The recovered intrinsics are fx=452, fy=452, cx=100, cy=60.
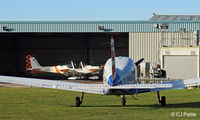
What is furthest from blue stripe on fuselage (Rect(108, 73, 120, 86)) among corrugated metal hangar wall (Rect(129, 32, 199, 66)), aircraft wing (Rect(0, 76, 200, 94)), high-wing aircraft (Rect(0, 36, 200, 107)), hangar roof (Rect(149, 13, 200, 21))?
hangar roof (Rect(149, 13, 200, 21))

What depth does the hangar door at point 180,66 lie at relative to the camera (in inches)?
1934

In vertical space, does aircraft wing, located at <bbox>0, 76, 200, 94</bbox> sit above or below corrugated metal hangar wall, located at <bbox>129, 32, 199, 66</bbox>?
below

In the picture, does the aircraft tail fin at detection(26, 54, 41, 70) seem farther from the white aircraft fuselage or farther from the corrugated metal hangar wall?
the white aircraft fuselage

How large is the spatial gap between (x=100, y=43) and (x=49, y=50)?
9.42 meters

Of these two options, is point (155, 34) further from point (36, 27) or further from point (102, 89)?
point (102, 89)

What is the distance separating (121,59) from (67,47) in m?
57.7

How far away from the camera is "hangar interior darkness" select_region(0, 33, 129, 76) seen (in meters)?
77.2

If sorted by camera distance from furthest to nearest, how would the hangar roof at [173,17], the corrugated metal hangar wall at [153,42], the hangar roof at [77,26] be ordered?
the hangar roof at [173,17] < the hangar roof at [77,26] < the corrugated metal hangar wall at [153,42]

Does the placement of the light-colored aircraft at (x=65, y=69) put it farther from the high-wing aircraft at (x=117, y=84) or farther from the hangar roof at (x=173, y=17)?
the high-wing aircraft at (x=117, y=84)

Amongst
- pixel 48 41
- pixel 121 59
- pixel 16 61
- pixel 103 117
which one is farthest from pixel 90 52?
pixel 103 117

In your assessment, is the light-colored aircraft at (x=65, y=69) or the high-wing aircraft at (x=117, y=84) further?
the light-colored aircraft at (x=65, y=69)

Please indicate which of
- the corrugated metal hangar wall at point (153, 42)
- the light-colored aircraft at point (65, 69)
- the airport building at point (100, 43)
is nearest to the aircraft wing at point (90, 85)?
the airport building at point (100, 43)

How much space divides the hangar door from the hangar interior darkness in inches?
1039

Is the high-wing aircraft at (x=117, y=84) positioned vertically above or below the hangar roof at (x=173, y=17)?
below
